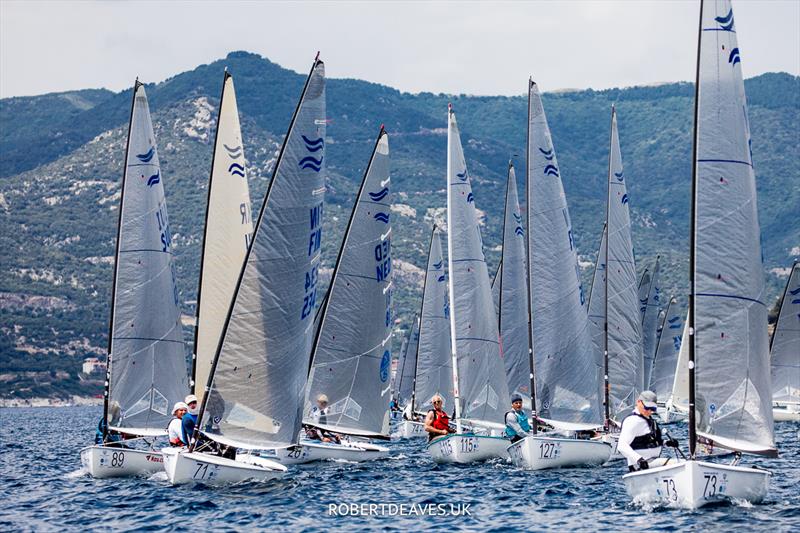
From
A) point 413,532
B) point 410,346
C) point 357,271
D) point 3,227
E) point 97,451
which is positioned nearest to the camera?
point 413,532

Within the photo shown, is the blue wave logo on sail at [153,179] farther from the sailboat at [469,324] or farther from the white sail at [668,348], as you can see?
the white sail at [668,348]

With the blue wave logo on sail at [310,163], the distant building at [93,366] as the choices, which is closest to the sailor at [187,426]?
the blue wave logo on sail at [310,163]

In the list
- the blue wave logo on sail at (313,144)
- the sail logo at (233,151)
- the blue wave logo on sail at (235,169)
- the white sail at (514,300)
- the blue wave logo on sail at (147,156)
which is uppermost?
the sail logo at (233,151)

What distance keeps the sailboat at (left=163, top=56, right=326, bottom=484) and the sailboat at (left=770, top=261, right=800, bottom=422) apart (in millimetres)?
33563

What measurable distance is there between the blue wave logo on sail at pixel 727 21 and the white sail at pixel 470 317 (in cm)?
1283

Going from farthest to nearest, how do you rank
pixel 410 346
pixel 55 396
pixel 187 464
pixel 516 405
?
pixel 55 396 < pixel 410 346 < pixel 516 405 < pixel 187 464

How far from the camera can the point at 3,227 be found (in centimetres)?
17450

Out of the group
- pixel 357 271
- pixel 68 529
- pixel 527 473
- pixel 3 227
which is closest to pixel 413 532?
pixel 68 529

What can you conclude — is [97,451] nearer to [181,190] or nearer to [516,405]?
[516,405]

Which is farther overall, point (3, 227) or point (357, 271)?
point (3, 227)

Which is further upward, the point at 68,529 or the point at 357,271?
the point at 357,271

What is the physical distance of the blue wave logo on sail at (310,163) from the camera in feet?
98.2

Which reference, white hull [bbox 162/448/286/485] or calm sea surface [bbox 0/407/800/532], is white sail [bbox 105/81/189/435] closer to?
calm sea surface [bbox 0/407/800/532]

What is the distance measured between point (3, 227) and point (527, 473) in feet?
500
